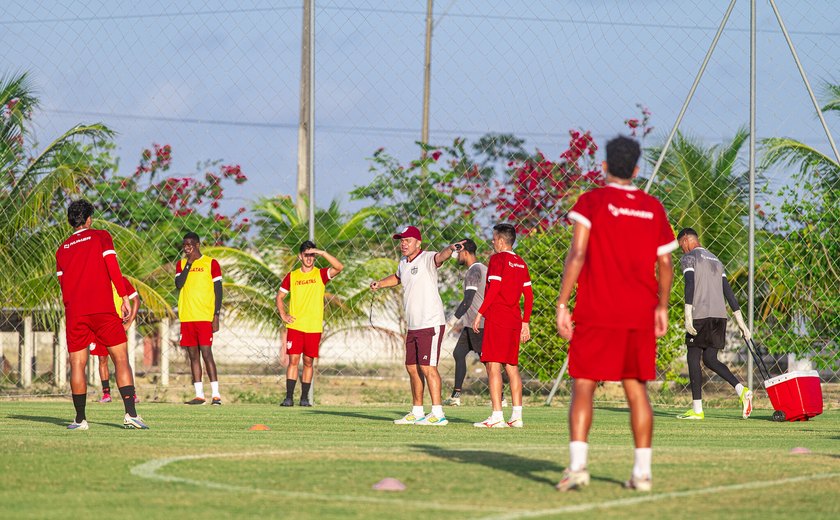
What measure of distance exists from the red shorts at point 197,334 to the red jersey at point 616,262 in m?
9.74

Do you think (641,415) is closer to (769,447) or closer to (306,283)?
(769,447)

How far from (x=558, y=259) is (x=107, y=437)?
885 cm

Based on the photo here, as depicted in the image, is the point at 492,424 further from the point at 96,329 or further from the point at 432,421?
the point at 96,329

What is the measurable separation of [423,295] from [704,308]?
11.8ft

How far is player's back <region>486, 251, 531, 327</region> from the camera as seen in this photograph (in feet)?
38.5

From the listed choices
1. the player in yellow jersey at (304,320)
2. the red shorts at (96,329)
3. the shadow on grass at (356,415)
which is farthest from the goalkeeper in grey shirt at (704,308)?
the red shorts at (96,329)

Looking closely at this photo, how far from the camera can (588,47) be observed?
16.3 m

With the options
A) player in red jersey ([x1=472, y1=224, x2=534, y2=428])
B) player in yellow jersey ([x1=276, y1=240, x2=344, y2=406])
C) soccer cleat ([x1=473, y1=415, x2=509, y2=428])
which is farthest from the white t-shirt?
player in yellow jersey ([x1=276, y1=240, x2=344, y2=406])

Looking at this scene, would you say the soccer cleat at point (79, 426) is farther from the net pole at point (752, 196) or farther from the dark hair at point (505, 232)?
the net pole at point (752, 196)

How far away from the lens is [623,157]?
6.63m

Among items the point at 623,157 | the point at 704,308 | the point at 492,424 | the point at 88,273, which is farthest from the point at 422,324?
the point at 623,157

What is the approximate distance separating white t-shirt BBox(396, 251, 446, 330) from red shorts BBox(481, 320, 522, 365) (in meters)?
0.48

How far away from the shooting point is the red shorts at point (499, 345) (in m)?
11.7

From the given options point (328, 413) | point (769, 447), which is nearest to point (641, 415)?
point (769, 447)
